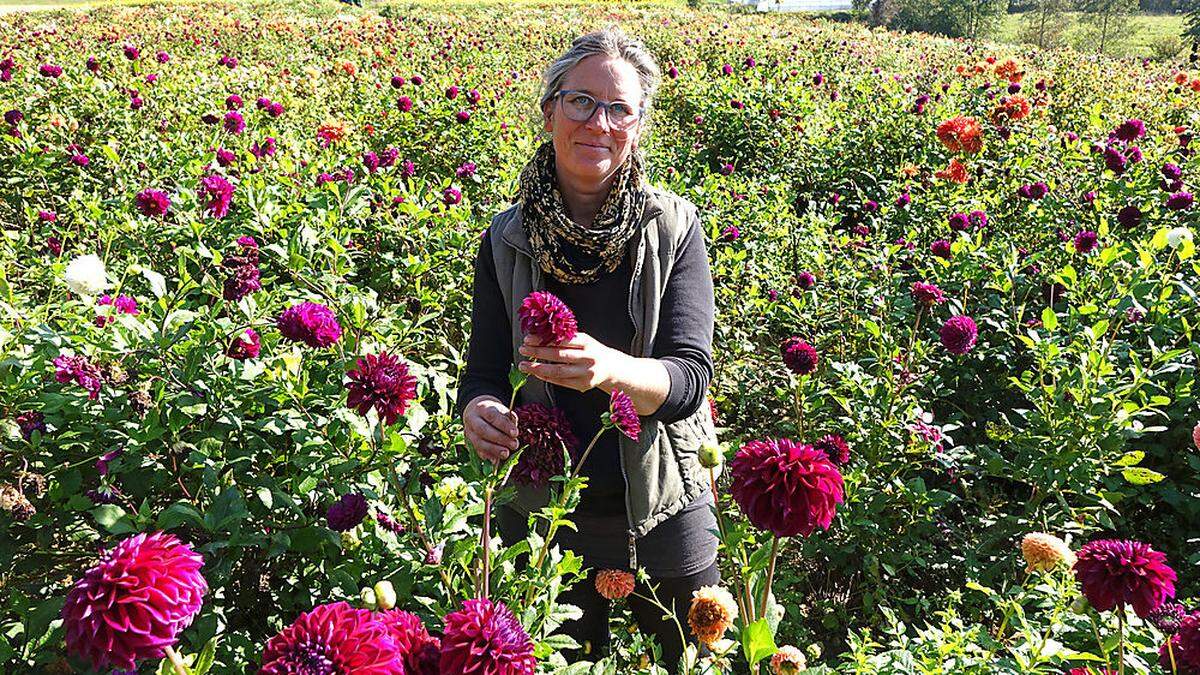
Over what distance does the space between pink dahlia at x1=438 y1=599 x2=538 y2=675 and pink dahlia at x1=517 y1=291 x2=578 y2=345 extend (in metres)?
0.44

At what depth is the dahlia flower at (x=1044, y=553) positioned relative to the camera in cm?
140

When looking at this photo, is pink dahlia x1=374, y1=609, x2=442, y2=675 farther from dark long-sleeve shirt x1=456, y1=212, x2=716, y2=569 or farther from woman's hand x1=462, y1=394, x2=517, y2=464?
dark long-sleeve shirt x1=456, y1=212, x2=716, y2=569

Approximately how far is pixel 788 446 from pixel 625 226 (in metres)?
0.77

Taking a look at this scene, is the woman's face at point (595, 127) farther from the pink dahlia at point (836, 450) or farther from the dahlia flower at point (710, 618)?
the dahlia flower at point (710, 618)

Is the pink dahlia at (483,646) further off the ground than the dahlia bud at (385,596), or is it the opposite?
the pink dahlia at (483,646)

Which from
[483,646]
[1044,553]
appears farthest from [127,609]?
[1044,553]

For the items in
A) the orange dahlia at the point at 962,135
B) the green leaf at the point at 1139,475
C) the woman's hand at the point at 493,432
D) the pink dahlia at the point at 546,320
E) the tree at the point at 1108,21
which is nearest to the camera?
the pink dahlia at the point at 546,320

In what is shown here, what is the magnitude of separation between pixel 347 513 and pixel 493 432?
1.27ft

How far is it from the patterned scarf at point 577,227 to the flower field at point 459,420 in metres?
0.35

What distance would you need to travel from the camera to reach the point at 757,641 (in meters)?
0.82

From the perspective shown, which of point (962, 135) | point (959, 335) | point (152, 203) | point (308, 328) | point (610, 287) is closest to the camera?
point (308, 328)

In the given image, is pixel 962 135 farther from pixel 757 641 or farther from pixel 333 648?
pixel 333 648

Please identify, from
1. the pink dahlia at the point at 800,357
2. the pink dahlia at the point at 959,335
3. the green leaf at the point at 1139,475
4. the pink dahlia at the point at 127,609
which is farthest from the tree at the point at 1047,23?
the pink dahlia at the point at 127,609

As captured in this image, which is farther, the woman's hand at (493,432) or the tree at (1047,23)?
the tree at (1047,23)
